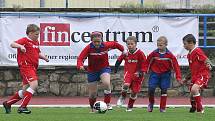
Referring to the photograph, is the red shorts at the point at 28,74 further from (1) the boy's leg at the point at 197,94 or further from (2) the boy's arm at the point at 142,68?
(1) the boy's leg at the point at 197,94

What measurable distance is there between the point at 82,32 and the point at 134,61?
6049 millimetres

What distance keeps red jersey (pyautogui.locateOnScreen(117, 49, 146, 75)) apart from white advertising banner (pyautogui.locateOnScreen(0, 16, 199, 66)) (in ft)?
18.2

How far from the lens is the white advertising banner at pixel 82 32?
22.0 m

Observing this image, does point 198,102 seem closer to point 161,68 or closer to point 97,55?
point 161,68

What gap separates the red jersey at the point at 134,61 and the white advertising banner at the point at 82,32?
5538mm

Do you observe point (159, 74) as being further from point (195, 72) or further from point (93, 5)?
point (93, 5)

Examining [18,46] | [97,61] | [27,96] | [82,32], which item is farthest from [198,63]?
[82,32]

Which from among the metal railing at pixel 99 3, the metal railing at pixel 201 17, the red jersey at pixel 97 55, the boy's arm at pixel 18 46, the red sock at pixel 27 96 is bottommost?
the red sock at pixel 27 96

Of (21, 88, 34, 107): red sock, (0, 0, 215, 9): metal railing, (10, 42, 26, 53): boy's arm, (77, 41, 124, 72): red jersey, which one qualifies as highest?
(0, 0, 215, 9): metal railing

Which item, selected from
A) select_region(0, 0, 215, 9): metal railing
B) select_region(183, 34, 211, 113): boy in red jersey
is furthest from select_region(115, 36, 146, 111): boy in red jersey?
select_region(0, 0, 215, 9): metal railing

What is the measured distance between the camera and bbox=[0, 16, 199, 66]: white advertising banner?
2205 cm

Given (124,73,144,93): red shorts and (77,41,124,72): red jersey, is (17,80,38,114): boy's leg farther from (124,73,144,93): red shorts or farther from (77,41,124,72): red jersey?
(124,73,144,93): red shorts

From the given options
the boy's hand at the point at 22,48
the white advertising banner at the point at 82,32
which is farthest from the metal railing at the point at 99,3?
the boy's hand at the point at 22,48

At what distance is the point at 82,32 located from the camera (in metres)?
22.3
